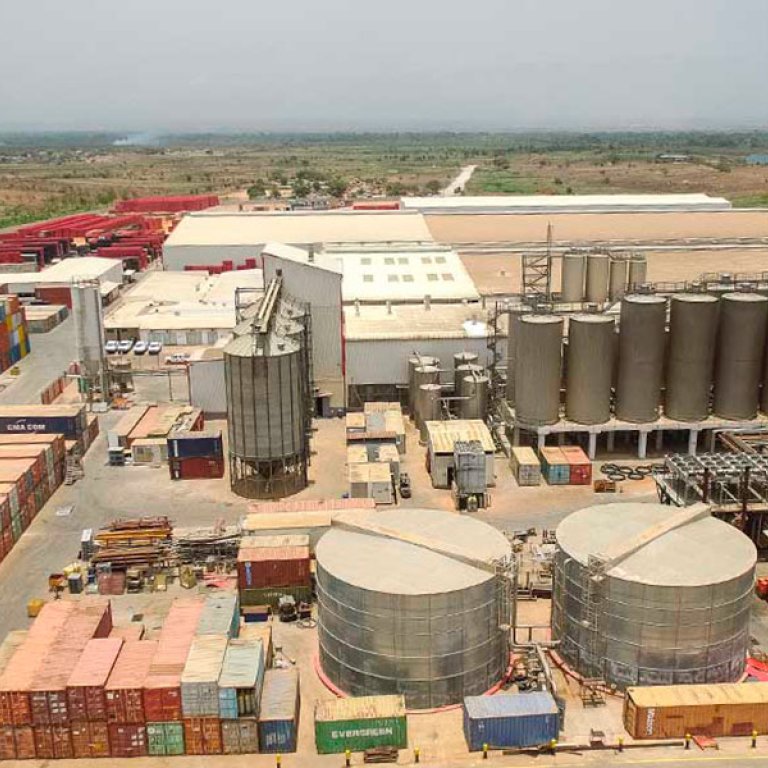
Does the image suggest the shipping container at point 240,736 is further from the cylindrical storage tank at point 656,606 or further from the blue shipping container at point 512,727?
the cylindrical storage tank at point 656,606

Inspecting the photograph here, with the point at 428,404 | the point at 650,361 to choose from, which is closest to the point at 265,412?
the point at 428,404

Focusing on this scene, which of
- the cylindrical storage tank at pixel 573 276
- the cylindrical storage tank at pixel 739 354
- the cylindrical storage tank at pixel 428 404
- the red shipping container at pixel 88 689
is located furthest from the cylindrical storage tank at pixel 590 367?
the red shipping container at pixel 88 689

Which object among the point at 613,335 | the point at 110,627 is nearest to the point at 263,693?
the point at 110,627

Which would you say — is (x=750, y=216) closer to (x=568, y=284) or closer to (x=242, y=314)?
(x=568, y=284)

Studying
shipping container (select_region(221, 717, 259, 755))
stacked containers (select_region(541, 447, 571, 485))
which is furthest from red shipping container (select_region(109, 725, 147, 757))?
stacked containers (select_region(541, 447, 571, 485))

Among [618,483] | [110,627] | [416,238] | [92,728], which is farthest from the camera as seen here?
[416,238]
